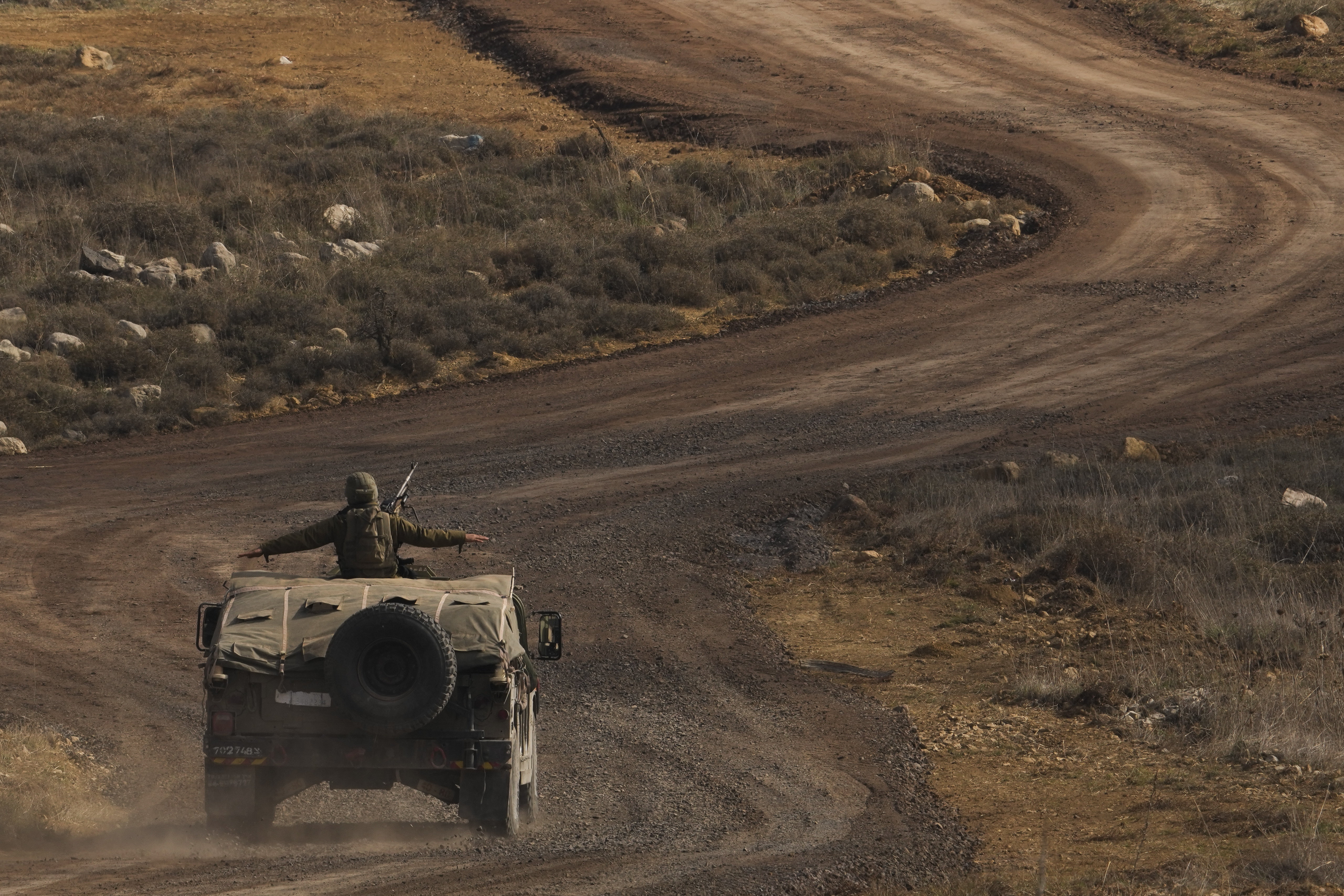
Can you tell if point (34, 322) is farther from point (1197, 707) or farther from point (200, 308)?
point (1197, 707)

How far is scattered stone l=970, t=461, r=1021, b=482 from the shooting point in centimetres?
1752

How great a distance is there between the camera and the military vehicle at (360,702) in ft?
25.6

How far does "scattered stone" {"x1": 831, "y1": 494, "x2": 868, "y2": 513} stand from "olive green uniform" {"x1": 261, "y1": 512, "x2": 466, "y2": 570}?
8.51 m

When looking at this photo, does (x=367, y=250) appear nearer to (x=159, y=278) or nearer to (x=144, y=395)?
(x=159, y=278)

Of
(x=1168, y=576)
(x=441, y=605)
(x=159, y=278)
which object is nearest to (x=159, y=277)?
(x=159, y=278)

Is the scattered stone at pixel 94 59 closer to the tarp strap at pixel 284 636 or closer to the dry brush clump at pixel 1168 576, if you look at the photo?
the dry brush clump at pixel 1168 576

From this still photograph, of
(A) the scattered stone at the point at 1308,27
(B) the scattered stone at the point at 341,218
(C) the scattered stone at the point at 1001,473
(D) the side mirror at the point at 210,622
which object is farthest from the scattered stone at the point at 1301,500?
(A) the scattered stone at the point at 1308,27

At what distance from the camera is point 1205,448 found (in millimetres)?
18672

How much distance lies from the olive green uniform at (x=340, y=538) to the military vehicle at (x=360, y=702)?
60 centimetres

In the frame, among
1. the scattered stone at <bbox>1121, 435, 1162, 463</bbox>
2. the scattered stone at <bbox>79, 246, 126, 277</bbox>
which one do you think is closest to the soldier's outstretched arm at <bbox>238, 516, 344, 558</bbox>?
the scattered stone at <bbox>1121, 435, 1162, 463</bbox>

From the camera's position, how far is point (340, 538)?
902 cm

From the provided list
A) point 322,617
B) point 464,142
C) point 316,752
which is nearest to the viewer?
point 316,752

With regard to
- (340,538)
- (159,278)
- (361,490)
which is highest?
(361,490)

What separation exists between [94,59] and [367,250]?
2012cm
